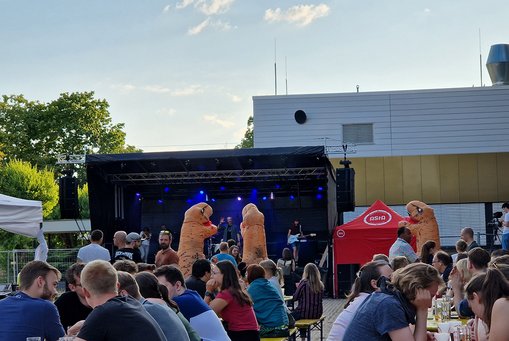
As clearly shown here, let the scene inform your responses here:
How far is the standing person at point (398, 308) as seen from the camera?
16.8 feet

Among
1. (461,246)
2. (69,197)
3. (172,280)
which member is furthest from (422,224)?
(172,280)

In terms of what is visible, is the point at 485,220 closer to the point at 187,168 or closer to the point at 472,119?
the point at 472,119

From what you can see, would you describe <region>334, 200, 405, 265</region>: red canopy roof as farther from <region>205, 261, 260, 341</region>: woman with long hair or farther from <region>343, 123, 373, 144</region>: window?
<region>205, 261, 260, 341</region>: woman with long hair

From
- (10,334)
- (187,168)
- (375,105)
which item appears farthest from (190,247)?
(375,105)

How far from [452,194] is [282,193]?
395 inches

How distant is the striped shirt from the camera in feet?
41.1

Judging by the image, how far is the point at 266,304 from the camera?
10016 millimetres

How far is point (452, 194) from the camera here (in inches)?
1337

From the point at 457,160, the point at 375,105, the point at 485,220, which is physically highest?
the point at 375,105

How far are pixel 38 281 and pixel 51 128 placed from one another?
159ft

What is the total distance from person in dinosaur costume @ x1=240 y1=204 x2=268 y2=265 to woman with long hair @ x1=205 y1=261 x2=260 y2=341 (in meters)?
10.3

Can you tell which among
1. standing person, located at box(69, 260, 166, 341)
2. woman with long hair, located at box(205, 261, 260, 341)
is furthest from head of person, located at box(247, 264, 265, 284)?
standing person, located at box(69, 260, 166, 341)

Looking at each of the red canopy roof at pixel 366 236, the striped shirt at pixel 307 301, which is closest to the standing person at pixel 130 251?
the striped shirt at pixel 307 301

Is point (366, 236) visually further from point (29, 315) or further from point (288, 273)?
point (29, 315)
